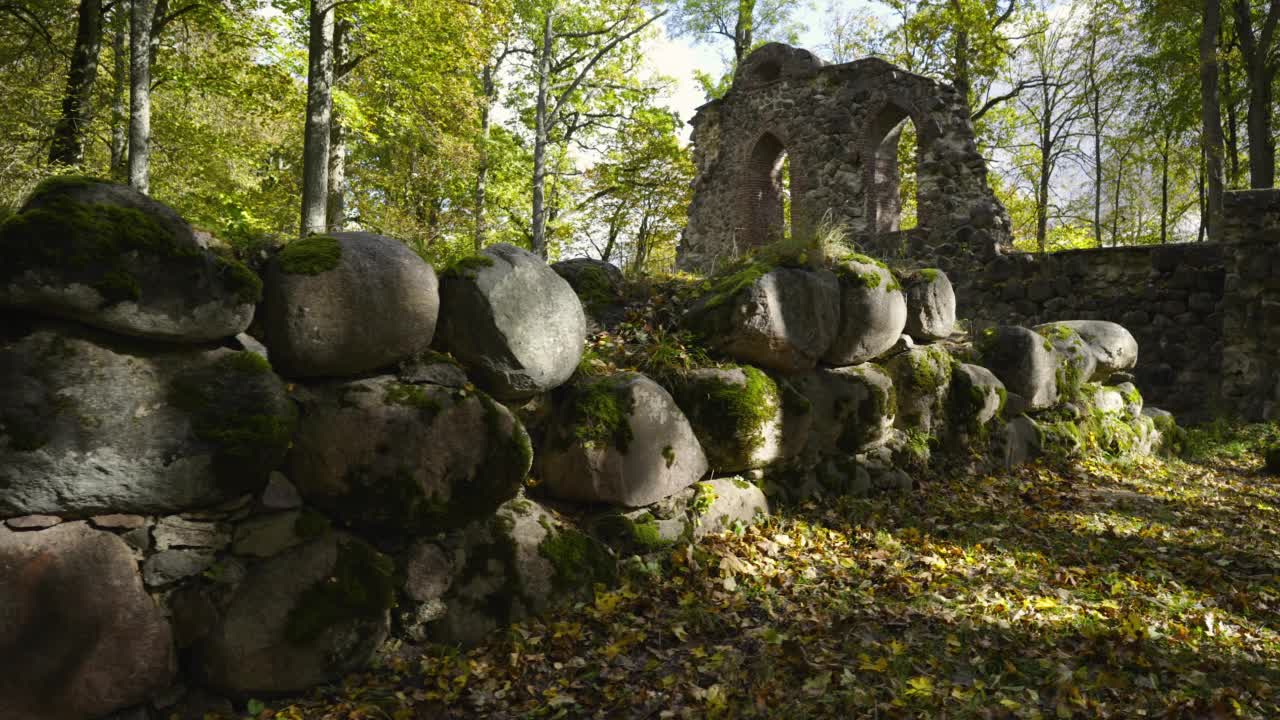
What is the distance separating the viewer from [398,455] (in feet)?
9.75

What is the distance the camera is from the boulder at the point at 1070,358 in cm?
→ 739

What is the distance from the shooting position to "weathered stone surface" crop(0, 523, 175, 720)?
219 centimetres

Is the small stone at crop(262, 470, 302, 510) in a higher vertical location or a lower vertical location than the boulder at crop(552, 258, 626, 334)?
lower

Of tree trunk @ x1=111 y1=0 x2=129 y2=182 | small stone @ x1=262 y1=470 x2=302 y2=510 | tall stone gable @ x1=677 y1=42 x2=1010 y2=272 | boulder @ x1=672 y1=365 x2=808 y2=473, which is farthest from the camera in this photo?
tall stone gable @ x1=677 y1=42 x2=1010 y2=272

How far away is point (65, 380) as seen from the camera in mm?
2297

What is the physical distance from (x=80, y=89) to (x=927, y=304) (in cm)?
1228

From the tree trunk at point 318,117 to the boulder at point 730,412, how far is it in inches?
300

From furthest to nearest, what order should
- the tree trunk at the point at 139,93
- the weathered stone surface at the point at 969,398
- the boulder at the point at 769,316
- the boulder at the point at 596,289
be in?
1. the tree trunk at the point at 139,93
2. the weathered stone surface at the point at 969,398
3. the boulder at the point at 596,289
4. the boulder at the point at 769,316

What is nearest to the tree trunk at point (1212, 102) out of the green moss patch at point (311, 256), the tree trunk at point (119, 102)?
the green moss patch at point (311, 256)

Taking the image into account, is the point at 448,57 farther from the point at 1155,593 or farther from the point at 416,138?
the point at 1155,593

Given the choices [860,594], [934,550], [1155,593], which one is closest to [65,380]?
[860,594]

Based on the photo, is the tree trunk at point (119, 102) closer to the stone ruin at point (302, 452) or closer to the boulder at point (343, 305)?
the boulder at point (343, 305)

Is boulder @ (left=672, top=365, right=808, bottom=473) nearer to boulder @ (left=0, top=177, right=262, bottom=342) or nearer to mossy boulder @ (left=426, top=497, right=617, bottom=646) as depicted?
mossy boulder @ (left=426, top=497, right=617, bottom=646)

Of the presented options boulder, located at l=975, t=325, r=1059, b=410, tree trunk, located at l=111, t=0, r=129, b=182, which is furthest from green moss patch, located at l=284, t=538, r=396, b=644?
tree trunk, located at l=111, t=0, r=129, b=182
